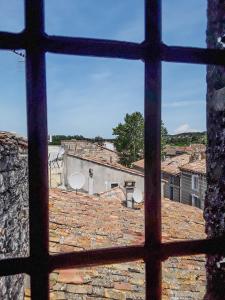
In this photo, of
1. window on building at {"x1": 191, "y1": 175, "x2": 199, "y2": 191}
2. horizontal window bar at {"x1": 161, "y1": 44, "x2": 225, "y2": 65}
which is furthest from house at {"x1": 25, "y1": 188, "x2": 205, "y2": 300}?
window on building at {"x1": 191, "y1": 175, "x2": 199, "y2": 191}

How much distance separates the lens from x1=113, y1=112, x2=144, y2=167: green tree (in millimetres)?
28469

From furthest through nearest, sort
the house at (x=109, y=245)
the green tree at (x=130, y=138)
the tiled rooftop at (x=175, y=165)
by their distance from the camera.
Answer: the green tree at (x=130, y=138) < the tiled rooftop at (x=175, y=165) < the house at (x=109, y=245)

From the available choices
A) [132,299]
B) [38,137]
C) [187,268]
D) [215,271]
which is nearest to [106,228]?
[187,268]

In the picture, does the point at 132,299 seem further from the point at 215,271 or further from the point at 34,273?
the point at 34,273

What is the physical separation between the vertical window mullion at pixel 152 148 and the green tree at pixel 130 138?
2739 cm

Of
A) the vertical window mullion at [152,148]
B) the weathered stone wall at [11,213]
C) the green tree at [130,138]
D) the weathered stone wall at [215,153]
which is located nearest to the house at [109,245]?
the weathered stone wall at [11,213]

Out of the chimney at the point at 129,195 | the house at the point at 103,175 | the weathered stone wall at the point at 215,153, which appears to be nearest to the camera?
the weathered stone wall at the point at 215,153

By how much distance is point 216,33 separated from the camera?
1.16 meters

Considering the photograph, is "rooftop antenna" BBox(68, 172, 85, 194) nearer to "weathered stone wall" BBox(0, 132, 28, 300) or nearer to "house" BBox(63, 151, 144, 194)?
"house" BBox(63, 151, 144, 194)

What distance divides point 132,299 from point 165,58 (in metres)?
3.25

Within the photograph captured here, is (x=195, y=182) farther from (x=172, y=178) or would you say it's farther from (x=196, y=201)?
(x=172, y=178)

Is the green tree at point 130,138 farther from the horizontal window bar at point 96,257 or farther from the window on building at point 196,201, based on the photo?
the horizontal window bar at point 96,257

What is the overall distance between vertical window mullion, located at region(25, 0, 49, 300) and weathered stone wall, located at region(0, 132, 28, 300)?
2326 millimetres

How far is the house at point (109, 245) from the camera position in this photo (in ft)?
12.6
